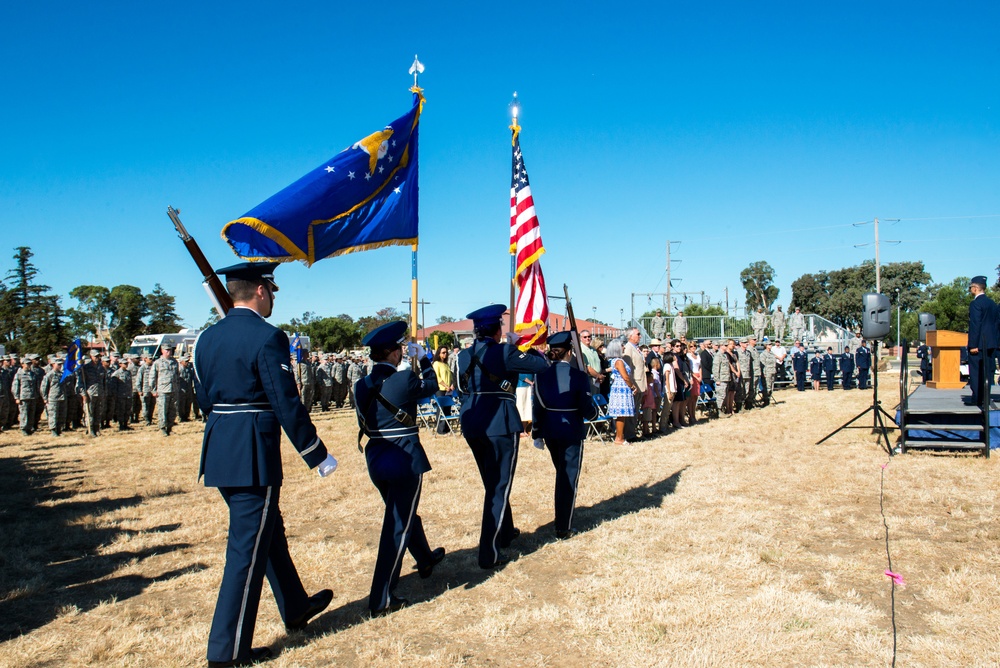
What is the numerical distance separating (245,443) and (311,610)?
129 cm

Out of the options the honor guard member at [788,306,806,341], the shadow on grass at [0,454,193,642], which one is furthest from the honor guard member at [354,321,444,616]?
the honor guard member at [788,306,806,341]

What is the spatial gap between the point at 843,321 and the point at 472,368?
3215 inches

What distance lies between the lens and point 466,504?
7.50 m

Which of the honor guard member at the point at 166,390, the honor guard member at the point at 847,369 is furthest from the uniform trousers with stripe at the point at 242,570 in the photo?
the honor guard member at the point at 847,369

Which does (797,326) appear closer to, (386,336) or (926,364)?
(926,364)

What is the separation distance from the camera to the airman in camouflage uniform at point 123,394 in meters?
17.0

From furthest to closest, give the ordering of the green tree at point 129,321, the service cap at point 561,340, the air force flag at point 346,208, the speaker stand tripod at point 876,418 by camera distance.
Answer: the green tree at point 129,321 < the speaker stand tripod at point 876,418 < the service cap at point 561,340 < the air force flag at point 346,208

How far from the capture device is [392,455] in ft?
14.6

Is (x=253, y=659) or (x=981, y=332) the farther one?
(x=981, y=332)

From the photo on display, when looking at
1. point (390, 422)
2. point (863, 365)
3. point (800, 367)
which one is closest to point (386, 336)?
point (390, 422)

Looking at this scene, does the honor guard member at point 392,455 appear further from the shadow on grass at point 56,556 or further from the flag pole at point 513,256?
the flag pole at point 513,256

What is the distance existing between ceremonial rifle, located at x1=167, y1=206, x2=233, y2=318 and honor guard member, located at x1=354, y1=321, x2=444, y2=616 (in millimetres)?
892

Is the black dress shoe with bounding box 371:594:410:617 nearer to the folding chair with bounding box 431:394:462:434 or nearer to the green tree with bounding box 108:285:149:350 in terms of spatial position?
the folding chair with bounding box 431:394:462:434

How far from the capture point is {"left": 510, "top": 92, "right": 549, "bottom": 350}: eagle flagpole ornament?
10031 mm
